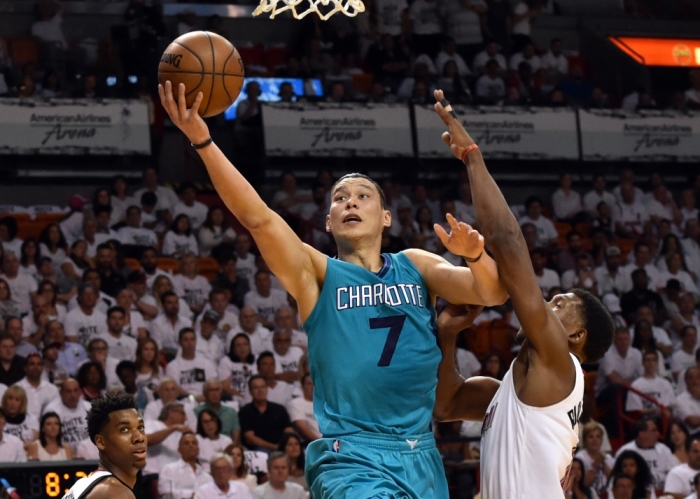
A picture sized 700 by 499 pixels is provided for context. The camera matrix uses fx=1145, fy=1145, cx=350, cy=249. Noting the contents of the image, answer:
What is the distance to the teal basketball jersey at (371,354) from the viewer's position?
418cm

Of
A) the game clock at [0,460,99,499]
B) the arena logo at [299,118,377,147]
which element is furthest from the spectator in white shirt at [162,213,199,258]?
the game clock at [0,460,99,499]

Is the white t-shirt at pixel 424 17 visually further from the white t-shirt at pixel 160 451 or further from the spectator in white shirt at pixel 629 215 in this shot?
the white t-shirt at pixel 160 451

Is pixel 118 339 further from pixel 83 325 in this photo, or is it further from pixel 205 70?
pixel 205 70

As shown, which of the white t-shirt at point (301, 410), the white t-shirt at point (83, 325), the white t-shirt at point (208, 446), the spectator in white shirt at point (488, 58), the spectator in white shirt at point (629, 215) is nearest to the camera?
the white t-shirt at point (208, 446)

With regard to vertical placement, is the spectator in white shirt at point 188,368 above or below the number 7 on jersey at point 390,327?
below

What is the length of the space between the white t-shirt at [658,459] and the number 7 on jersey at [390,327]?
721 centimetres

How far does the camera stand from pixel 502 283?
14.0ft

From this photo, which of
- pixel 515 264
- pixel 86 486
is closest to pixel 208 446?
pixel 86 486

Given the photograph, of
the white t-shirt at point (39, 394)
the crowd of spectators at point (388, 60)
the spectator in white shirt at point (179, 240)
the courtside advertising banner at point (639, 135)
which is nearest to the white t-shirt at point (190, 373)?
the white t-shirt at point (39, 394)

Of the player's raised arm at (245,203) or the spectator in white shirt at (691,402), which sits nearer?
the player's raised arm at (245,203)

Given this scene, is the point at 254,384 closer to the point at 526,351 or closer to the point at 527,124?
the point at 526,351

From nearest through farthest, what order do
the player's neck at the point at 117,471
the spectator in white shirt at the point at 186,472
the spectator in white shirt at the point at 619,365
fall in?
the player's neck at the point at 117,471, the spectator in white shirt at the point at 186,472, the spectator in white shirt at the point at 619,365

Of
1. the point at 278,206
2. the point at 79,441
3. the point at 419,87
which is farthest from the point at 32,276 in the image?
the point at 419,87

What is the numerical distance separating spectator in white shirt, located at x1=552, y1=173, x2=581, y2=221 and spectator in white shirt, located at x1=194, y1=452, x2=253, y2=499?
8038 mm
